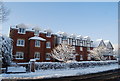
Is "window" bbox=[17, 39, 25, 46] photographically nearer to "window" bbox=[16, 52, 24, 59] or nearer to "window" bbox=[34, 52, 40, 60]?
"window" bbox=[16, 52, 24, 59]

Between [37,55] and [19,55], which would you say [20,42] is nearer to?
[19,55]

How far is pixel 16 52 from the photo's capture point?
26125 millimetres

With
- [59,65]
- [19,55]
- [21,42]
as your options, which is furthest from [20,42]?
[59,65]

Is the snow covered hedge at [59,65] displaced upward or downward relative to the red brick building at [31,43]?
downward

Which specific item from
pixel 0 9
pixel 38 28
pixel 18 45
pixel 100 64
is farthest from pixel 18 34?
pixel 100 64

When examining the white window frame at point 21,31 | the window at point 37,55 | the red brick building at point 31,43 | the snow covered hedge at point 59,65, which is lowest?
the snow covered hedge at point 59,65

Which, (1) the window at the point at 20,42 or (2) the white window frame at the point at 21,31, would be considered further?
(2) the white window frame at the point at 21,31

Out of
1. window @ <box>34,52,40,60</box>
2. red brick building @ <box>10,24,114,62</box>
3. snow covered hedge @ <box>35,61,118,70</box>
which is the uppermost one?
red brick building @ <box>10,24,114,62</box>

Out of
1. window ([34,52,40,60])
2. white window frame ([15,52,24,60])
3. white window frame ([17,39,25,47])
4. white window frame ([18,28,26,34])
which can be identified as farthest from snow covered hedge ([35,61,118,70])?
white window frame ([18,28,26,34])

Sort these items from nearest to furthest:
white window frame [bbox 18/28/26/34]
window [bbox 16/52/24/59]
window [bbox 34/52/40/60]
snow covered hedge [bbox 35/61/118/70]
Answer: snow covered hedge [bbox 35/61/118/70], window [bbox 16/52/24/59], white window frame [bbox 18/28/26/34], window [bbox 34/52/40/60]

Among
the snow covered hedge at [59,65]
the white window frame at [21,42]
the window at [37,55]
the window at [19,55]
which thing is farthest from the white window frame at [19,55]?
the snow covered hedge at [59,65]

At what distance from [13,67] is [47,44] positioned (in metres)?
→ 12.4

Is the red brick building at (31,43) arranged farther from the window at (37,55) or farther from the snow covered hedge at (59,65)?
the snow covered hedge at (59,65)

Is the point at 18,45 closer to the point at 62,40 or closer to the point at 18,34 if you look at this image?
the point at 18,34
